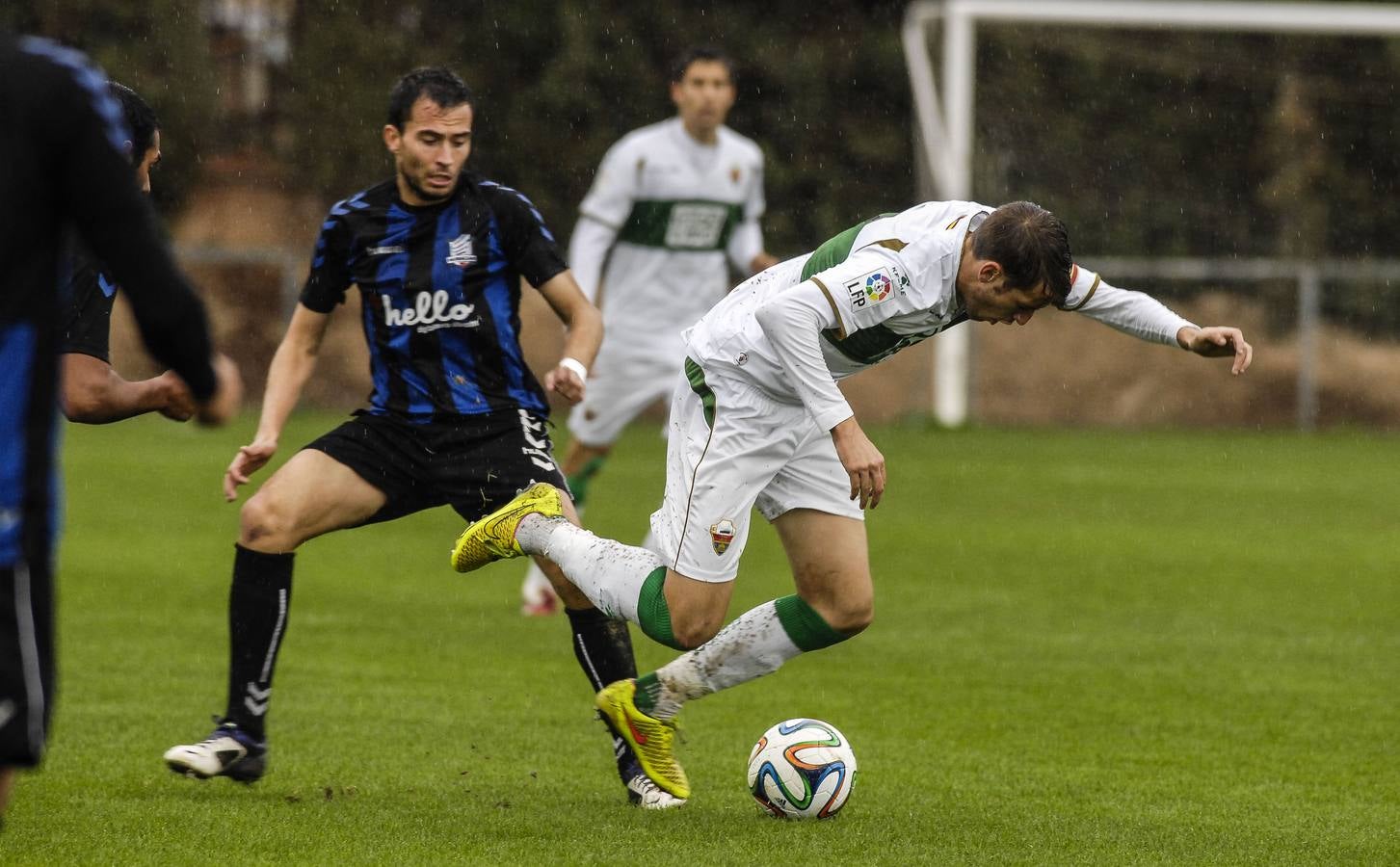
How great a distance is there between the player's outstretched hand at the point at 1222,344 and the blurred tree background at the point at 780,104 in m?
17.6

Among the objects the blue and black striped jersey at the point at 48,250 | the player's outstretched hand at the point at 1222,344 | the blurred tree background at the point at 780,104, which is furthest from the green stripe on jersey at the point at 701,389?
the blurred tree background at the point at 780,104

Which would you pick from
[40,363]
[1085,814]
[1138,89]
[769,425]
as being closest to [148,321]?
[40,363]

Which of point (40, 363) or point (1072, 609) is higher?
point (40, 363)

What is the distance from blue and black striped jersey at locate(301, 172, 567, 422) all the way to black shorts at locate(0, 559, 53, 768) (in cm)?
267

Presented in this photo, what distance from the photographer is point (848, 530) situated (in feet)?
17.8

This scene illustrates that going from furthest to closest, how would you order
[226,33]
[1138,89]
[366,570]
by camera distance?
[226,33], [1138,89], [366,570]

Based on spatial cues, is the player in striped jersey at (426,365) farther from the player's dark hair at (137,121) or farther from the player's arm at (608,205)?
the player's arm at (608,205)

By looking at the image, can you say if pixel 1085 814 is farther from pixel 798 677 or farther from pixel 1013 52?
pixel 1013 52

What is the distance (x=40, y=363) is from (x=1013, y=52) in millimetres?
19261

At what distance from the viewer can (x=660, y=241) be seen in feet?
33.7

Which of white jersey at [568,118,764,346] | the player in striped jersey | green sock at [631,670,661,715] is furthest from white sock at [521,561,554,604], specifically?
green sock at [631,670,661,715]

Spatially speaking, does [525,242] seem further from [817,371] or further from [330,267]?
[817,371]

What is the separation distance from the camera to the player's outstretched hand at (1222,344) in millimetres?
5312

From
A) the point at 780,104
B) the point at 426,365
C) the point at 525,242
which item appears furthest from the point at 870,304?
the point at 780,104
